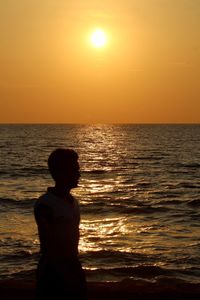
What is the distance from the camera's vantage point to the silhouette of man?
409 cm

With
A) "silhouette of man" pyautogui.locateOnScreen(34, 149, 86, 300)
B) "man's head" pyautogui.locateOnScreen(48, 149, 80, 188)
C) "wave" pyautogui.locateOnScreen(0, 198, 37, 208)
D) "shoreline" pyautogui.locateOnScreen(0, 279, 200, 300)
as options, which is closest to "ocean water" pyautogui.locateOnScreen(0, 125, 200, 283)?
"wave" pyautogui.locateOnScreen(0, 198, 37, 208)

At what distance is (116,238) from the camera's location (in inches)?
615

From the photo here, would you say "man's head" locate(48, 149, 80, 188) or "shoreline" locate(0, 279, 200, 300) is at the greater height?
"man's head" locate(48, 149, 80, 188)

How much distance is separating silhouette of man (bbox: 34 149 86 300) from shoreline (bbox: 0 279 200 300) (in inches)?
130

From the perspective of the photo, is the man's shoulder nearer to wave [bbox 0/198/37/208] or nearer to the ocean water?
the ocean water

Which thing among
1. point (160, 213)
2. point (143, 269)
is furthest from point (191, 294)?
point (160, 213)

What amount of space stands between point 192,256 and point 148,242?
1.89 m

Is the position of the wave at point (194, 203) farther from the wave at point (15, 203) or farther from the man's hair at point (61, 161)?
the man's hair at point (61, 161)

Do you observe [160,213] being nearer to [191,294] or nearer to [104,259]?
[104,259]

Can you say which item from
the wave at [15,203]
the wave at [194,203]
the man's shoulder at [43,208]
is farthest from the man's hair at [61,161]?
the wave at [194,203]

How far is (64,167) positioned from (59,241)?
0.56 meters

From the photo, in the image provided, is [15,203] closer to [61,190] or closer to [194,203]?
[194,203]

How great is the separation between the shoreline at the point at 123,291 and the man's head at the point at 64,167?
11.5ft

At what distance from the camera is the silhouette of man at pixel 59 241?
161 inches
